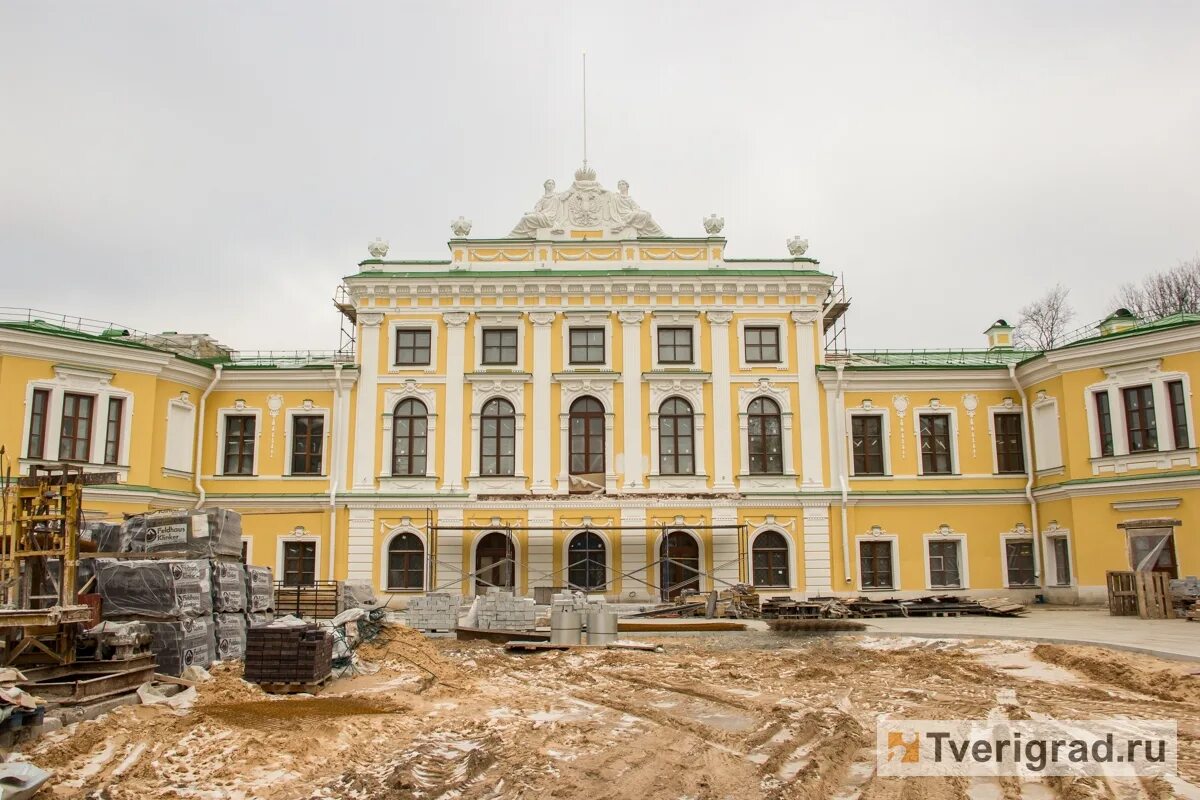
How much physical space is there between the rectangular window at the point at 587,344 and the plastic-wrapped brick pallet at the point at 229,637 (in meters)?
16.4

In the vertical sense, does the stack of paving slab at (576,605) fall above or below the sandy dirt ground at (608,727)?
above

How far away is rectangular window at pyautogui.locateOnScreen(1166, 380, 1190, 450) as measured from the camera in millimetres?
25234

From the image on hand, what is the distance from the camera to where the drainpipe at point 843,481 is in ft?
94.4

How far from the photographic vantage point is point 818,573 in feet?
93.8

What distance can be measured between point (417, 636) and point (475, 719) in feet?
25.8

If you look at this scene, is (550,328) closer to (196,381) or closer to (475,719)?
(196,381)

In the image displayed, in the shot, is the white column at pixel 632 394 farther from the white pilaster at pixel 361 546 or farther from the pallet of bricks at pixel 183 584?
the pallet of bricks at pixel 183 584

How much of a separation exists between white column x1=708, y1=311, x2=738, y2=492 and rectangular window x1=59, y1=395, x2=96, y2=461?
1756 centimetres

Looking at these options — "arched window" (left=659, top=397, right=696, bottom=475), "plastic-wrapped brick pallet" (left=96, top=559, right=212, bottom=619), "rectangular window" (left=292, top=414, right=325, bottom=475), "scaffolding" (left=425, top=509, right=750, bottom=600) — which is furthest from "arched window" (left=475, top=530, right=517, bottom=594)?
"plastic-wrapped brick pallet" (left=96, top=559, right=212, bottom=619)

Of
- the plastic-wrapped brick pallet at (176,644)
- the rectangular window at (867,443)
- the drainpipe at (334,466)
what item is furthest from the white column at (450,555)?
the plastic-wrapped brick pallet at (176,644)

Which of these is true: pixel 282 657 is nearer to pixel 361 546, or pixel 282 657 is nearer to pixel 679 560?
pixel 361 546

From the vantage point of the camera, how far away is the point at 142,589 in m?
13.5

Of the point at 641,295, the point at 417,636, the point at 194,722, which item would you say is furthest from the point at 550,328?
the point at 194,722

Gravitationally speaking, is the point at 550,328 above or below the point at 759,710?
above
